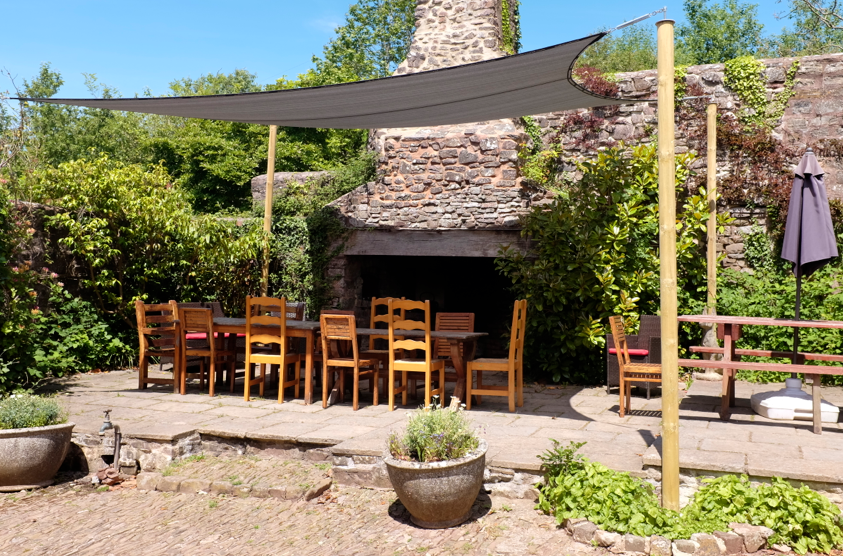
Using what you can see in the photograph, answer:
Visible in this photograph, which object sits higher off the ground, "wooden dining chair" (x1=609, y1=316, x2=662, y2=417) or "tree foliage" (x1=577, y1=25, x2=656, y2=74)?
"tree foliage" (x1=577, y1=25, x2=656, y2=74)

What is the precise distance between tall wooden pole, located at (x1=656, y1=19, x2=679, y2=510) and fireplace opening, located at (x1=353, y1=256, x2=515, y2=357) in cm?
658

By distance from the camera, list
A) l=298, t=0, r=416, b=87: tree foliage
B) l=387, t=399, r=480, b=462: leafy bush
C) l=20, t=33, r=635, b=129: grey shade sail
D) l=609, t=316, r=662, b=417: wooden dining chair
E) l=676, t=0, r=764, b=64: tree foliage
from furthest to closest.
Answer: l=298, t=0, r=416, b=87: tree foliage
l=676, t=0, r=764, b=64: tree foliage
l=609, t=316, r=662, b=417: wooden dining chair
l=20, t=33, r=635, b=129: grey shade sail
l=387, t=399, r=480, b=462: leafy bush

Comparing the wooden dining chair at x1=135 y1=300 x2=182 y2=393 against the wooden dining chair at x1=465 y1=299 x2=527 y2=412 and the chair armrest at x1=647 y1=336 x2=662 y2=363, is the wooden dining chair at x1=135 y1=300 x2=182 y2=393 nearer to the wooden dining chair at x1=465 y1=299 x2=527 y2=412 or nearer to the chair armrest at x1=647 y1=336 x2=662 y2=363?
the wooden dining chair at x1=465 y1=299 x2=527 y2=412

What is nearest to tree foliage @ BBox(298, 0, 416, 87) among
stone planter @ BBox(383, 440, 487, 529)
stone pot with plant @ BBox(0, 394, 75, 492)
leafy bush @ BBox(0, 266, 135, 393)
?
leafy bush @ BBox(0, 266, 135, 393)

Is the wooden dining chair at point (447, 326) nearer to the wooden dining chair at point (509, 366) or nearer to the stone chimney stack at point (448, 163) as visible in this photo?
the wooden dining chair at point (509, 366)

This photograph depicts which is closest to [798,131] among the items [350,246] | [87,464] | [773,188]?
[773,188]

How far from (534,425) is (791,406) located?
168cm

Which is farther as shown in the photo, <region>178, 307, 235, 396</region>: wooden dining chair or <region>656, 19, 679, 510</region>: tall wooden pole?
<region>178, 307, 235, 396</region>: wooden dining chair

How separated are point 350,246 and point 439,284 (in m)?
2.61

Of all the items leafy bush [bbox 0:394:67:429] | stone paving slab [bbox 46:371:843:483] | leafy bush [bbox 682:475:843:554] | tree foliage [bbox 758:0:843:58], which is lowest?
leafy bush [bbox 682:475:843:554]

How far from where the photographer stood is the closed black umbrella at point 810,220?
449 cm

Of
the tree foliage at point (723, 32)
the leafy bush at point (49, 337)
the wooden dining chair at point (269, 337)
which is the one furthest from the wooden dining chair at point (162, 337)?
the tree foliage at point (723, 32)

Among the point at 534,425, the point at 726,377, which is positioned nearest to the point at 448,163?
the point at 534,425

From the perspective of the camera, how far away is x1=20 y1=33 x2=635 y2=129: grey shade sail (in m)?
4.61
